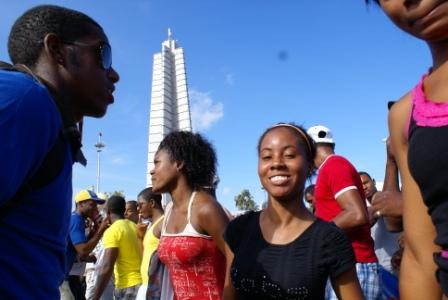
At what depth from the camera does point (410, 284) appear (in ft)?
4.95

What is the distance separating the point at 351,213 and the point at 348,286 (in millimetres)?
1550

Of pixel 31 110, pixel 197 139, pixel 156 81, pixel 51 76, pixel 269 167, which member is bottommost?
pixel 31 110

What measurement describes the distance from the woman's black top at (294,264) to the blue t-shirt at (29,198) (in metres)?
0.99

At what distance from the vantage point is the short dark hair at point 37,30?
1765 mm

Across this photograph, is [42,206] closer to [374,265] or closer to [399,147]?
[399,147]

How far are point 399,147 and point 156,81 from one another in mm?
21767

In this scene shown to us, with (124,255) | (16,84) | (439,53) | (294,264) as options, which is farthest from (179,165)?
(124,255)

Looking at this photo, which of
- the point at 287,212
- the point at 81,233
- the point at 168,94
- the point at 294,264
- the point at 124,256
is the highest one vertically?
the point at 168,94

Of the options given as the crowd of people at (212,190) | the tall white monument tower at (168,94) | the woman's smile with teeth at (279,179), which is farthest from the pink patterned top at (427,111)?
the tall white monument tower at (168,94)

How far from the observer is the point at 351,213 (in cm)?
351

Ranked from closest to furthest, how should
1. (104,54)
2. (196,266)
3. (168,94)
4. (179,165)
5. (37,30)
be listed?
(37,30), (104,54), (196,266), (179,165), (168,94)

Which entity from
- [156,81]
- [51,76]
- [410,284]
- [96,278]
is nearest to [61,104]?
[51,76]

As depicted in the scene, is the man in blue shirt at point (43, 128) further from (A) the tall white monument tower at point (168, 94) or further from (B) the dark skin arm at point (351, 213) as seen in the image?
(A) the tall white monument tower at point (168, 94)

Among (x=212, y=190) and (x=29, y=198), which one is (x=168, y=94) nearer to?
(x=212, y=190)
